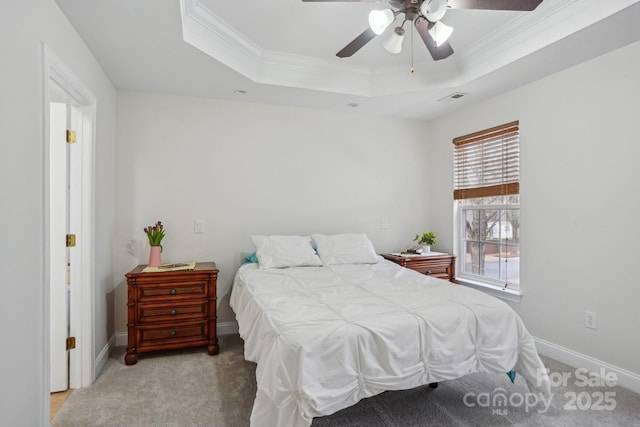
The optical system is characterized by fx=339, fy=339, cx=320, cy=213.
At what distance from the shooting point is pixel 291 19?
2.55 metres

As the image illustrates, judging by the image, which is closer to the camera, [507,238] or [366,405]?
[366,405]

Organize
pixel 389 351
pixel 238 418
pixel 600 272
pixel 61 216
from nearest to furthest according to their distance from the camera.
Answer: pixel 389 351
pixel 238 418
pixel 61 216
pixel 600 272

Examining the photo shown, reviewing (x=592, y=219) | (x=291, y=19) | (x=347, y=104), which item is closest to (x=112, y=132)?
(x=291, y=19)

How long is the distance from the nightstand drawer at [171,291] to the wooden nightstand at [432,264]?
210cm

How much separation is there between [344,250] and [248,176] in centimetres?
131

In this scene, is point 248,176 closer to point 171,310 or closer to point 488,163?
point 171,310

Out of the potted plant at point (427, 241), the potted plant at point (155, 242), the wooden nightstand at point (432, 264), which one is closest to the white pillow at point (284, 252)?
the potted plant at point (155, 242)

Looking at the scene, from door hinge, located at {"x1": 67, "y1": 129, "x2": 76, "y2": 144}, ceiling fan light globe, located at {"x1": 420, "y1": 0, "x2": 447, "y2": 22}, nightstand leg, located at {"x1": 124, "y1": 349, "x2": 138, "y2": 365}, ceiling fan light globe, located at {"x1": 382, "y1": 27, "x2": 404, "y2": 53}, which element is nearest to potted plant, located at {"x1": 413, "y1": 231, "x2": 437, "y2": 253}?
ceiling fan light globe, located at {"x1": 382, "y1": 27, "x2": 404, "y2": 53}

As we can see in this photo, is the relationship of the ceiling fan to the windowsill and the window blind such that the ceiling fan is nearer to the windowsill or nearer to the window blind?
the window blind

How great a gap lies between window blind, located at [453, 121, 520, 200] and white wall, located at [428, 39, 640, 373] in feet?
0.39

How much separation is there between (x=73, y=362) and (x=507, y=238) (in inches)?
155

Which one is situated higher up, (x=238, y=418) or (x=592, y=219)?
(x=592, y=219)

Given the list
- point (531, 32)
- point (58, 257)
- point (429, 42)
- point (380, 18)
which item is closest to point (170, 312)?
point (58, 257)

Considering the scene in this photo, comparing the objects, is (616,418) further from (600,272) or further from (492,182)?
(492,182)
